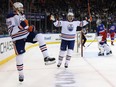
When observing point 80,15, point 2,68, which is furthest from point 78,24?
point 80,15

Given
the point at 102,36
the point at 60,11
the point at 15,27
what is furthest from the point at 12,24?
the point at 60,11

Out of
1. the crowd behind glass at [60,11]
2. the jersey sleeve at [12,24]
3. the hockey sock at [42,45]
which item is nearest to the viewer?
the hockey sock at [42,45]

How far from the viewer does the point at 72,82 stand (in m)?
5.64

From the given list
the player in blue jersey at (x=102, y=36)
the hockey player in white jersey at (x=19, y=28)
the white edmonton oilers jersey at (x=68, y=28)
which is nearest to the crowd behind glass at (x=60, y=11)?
the player in blue jersey at (x=102, y=36)

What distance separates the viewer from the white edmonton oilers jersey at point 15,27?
5.43m

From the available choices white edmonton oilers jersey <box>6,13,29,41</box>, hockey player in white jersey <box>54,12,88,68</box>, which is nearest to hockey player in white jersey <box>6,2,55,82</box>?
white edmonton oilers jersey <box>6,13,29,41</box>

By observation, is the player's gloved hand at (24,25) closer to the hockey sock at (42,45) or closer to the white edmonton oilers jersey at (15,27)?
the white edmonton oilers jersey at (15,27)

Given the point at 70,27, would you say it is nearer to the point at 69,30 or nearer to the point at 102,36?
the point at 69,30

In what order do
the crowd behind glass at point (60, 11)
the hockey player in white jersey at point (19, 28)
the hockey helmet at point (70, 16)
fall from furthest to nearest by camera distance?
the crowd behind glass at point (60, 11) → the hockey helmet at point (70, 16) → the hockey player in white jersey at point (19, 28)

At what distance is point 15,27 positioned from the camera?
5.53 meters

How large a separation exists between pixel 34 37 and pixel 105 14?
16.9 m

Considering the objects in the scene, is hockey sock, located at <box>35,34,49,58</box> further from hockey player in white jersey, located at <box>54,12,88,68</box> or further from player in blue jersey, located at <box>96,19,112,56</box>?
player in blue jersey, located at <box>96,19,112,56</box>

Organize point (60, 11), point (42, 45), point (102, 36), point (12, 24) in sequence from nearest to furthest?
point (42, 45), point (12, 24), point (102, 36), point (60, 11)

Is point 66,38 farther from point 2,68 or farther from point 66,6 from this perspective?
point 66,6
